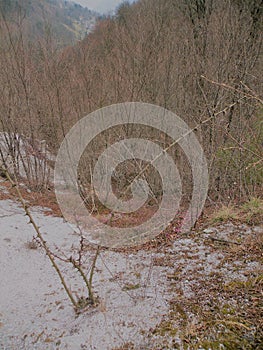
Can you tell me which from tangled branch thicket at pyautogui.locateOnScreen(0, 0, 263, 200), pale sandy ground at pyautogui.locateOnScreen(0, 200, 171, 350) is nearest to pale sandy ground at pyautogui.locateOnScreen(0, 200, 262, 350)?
pale sandy ground at pyautogui.locateOnScreen(0, 200, 171, 350)

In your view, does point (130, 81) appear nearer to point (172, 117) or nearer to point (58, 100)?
point (172, 117)

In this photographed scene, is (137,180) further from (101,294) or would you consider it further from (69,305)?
(69,305)

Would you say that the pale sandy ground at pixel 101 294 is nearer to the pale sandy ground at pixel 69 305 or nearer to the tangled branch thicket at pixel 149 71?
the pale sandy ground at pixel 69 305

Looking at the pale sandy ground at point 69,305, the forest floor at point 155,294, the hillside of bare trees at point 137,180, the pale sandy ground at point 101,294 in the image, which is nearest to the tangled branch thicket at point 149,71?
the hillside of bare trees at point 137,180

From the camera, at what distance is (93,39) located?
8.52 meters

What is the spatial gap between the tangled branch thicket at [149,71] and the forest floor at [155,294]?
232 cm

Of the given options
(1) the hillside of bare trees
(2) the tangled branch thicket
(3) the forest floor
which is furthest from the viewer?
(2) the tangled branch thicket

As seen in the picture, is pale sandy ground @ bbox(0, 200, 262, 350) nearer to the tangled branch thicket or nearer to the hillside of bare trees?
the hillside of bare trees

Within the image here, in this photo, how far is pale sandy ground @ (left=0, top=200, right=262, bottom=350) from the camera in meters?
2.26

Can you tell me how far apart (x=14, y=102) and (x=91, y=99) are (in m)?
2.21

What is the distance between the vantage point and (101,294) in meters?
2.89

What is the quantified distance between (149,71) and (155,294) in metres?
5.66

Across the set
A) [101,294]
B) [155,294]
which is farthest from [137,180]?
[155,294]

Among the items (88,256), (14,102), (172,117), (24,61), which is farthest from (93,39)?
(88,256)
